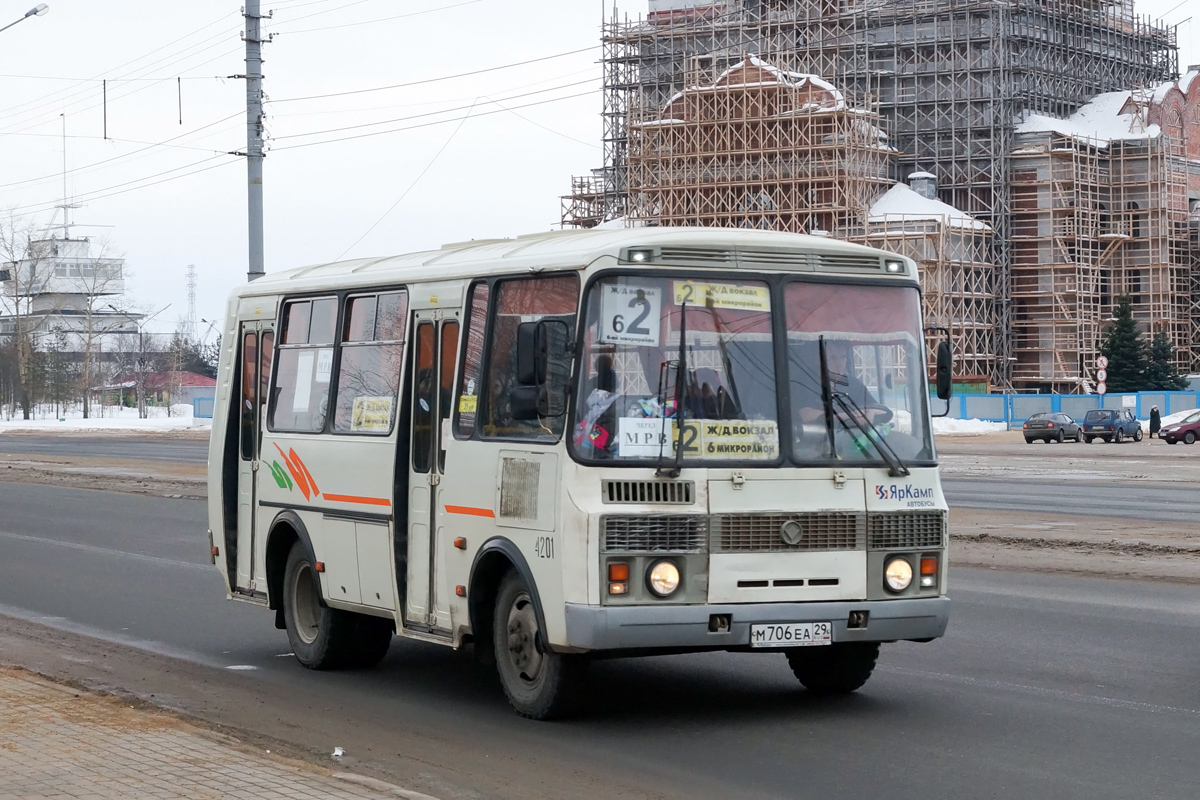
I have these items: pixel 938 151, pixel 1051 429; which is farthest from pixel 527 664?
pixel 938 151

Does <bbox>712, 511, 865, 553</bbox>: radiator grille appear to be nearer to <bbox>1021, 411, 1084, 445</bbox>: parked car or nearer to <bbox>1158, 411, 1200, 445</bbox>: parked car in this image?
<bbox>1158, 411, 1200, 445</bbox>: parked car

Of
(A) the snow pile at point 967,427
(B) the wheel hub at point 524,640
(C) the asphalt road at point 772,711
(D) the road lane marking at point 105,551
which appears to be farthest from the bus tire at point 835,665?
(A) the snow pile at point 967,427

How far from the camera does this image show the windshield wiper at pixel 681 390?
8711 millimetres

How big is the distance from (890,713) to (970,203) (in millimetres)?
86372

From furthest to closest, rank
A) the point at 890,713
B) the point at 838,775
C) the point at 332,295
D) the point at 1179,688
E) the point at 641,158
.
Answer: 1. the point at 641,158
2. the point at 332,295
3. the point at 1179,688
4. the point at 890,713
5. the point at 838,775

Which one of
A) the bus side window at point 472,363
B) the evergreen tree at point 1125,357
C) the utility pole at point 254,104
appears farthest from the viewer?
the evergreen tree at point 1125,357

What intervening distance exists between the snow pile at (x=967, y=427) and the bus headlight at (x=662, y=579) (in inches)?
2540

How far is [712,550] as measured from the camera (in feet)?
28.7

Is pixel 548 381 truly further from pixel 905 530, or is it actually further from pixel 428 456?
pixel 905 530

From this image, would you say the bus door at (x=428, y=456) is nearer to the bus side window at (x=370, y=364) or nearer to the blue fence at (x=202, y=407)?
the bus side window at (x=370, y=364)

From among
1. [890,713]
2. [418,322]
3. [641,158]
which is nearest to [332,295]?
[418,322]

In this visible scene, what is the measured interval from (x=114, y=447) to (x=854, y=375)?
54141 millimetres

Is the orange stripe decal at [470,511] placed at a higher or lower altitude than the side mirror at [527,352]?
lower

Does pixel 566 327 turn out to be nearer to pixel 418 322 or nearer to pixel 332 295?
pixel 418 322
